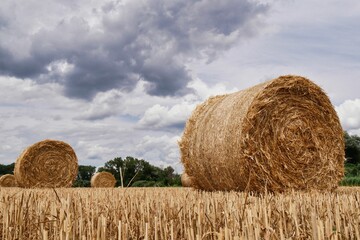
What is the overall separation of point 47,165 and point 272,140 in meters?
9.69

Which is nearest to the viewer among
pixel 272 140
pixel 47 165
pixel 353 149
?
pixel 272 140

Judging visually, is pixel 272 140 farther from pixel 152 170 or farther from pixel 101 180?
pixel 152 170

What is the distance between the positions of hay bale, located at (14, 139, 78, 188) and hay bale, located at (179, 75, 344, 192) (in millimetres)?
7978

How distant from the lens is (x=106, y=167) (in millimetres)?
24875

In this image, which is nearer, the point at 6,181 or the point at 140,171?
the point at 6,181

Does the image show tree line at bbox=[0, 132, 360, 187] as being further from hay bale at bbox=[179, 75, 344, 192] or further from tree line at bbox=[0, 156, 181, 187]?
hay bale at bbox=[179, 75, 344, 192]

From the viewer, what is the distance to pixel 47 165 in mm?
14570

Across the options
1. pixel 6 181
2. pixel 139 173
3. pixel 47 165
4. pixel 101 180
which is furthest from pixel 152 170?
pixel 47 165

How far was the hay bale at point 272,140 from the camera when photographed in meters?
6.82

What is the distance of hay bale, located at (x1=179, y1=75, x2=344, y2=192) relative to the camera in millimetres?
6820

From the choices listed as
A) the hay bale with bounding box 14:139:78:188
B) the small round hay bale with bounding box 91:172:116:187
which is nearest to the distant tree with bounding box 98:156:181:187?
the small round hay bale with bounding box 91:172:116:187

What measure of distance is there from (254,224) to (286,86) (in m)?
5.03

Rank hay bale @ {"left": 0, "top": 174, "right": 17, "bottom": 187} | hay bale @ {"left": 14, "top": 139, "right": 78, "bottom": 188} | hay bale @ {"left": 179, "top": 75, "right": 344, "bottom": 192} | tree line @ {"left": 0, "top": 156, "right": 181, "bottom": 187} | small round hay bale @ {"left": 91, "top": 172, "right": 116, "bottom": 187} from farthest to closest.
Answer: tree line @ {"left": 0, "top": 156, "right": 181, "bottom": 187}
hay bale @ {"left": 0, "top": 174, "right": 17, "bottom": 187}
small round hay bale @ {"left": 91, "top": 172, "right": 116, "bottom": 187}
hay bale @ {"left": 14, "top": 139, "right": 78, "bottom": 188}
hay bale @ {"left": 179, "top": 75, "right": 344, "bottom": 192}

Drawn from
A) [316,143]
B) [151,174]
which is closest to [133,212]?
[316,143]
